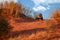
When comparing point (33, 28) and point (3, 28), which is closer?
point (3, 28)

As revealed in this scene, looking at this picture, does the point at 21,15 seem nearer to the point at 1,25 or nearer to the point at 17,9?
the point at 17,9

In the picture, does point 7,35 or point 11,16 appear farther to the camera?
point 11,16

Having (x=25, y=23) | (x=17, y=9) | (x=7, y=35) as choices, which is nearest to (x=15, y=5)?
(x=17, y=9)

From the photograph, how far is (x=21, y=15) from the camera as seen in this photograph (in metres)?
30.7

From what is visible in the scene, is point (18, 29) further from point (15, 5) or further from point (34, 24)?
point (15, 5)

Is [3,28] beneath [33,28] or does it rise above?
above

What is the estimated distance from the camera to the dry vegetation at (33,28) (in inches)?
787

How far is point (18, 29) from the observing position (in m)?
24.1

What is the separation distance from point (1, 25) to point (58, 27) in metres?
7.54

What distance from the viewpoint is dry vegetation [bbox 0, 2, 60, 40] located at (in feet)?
65.6

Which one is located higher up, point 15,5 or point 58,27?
point 15,5

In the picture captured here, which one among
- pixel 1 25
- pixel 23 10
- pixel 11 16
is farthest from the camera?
pixel 23 10

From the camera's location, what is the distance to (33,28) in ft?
80.5

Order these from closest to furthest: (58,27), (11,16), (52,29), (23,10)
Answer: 1. (52,29)
2. (58,27)
3. (11,16)
4. (23,10)
